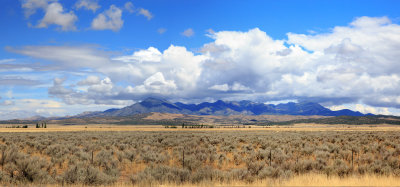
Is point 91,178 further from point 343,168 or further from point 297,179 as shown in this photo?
point 343,168

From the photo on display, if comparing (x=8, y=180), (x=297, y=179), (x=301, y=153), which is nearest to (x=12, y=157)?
(x=8, y=180)

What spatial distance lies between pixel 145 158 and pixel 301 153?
41.6ft

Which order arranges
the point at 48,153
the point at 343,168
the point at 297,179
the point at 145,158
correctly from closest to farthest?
1. the point at 297,179
2. the point at 343,168
3. the point at 145,158
4. the point at 48,153

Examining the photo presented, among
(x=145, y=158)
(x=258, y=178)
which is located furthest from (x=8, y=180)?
(x=258, y=178)

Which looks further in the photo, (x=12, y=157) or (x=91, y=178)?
(x=12, y=157)

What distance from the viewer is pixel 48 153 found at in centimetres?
2436

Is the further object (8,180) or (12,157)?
(12,157)

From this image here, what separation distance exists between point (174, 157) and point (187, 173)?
8420mm

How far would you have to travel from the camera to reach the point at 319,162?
709 inches

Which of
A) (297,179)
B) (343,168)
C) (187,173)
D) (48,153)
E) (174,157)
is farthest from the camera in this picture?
(48,153)

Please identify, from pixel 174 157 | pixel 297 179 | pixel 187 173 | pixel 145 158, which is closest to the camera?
pixel 297 179

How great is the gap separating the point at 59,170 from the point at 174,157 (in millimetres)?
7829

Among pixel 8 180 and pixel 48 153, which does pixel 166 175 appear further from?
pixel 48 153

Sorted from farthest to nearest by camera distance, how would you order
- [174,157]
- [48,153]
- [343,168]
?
[48,153] < [174,157] < [343,168]
